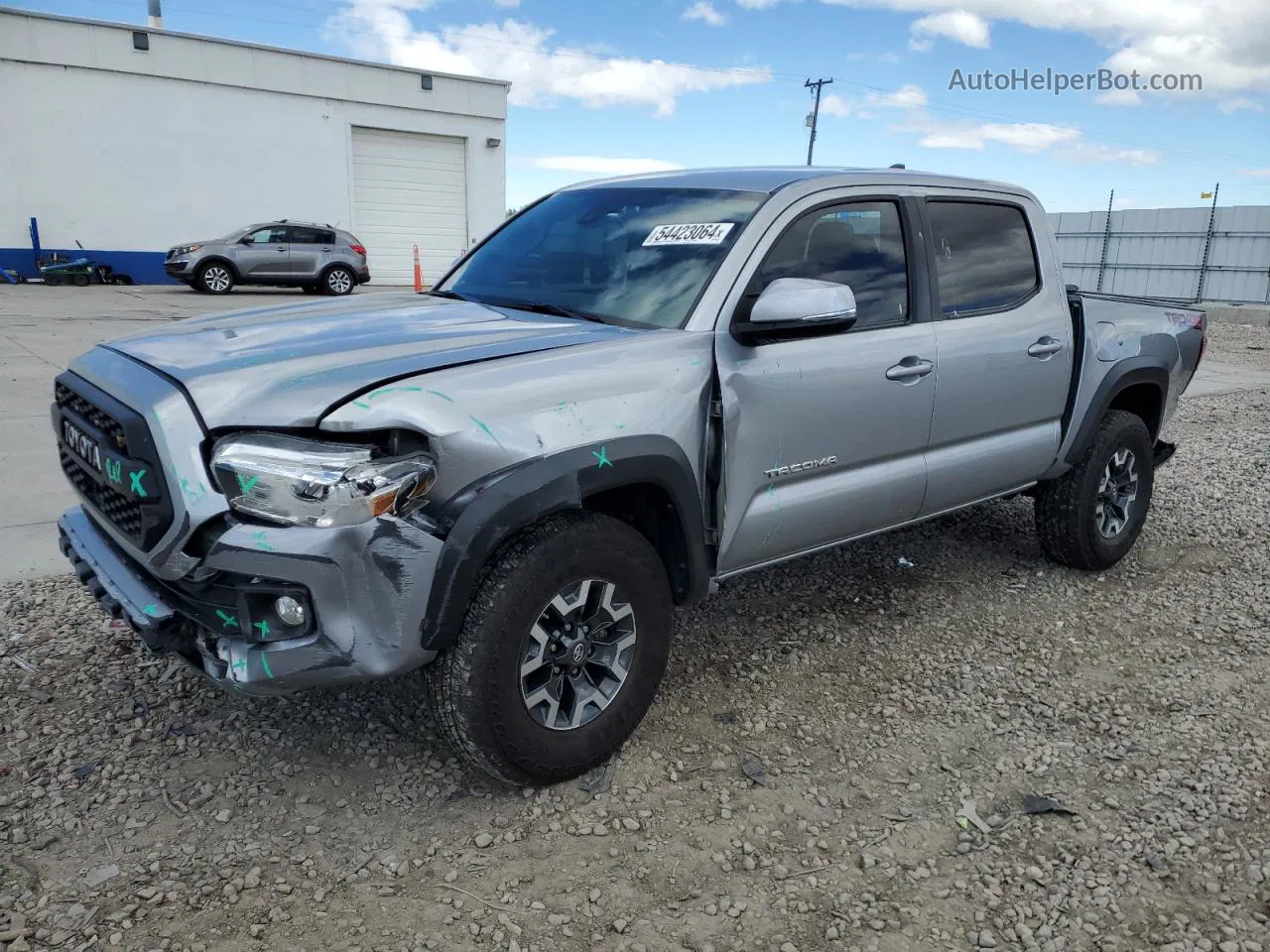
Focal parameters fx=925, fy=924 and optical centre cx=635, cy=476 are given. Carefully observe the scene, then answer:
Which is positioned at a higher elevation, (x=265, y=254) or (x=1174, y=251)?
(x=1174, y=251)

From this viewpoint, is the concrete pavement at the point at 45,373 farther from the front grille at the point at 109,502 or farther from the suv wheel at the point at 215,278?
the front grille at the point at 109,502

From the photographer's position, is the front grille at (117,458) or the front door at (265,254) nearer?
the front grille at (117,458)

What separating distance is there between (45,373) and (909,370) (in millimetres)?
8258

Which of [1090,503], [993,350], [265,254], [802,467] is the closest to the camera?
[802,467]

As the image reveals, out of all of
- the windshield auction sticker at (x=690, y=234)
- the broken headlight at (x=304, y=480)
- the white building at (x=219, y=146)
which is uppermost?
the white building at (x=219, y=146)

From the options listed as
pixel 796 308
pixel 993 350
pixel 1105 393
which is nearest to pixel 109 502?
pixel 796 308

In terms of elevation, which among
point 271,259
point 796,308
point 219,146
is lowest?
point 271,259

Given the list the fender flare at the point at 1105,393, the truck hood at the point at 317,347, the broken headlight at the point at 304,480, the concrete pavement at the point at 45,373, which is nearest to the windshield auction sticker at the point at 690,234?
the truck hood at the point at 317,347

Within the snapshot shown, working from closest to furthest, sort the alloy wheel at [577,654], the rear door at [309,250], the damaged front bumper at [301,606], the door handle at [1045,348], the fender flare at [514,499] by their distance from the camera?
the damaged front bumper at [301,606]
the fender flare at [514,499]
the alloy wheel at [577,654]
the door handle at [1045,348]
the rear door at [309,250]

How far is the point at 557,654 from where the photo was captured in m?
2.68

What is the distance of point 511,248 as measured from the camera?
3.85m

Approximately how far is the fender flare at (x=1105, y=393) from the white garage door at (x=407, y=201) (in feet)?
72.5

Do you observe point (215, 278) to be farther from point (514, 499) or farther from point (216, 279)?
point (514, 499)

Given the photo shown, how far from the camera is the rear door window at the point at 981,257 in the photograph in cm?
379
